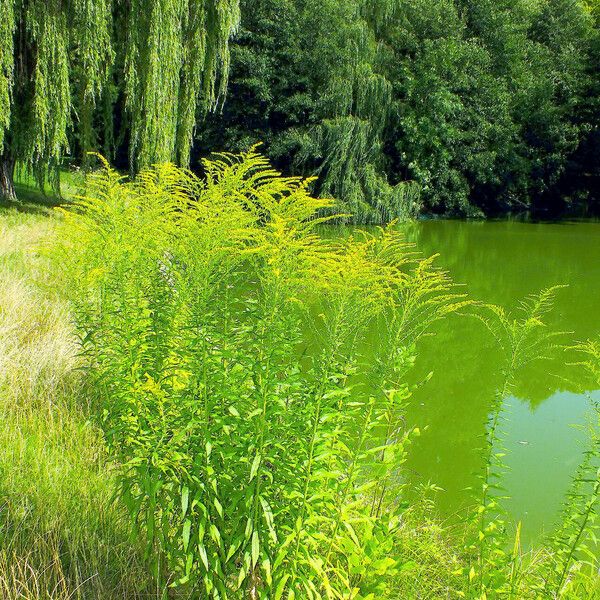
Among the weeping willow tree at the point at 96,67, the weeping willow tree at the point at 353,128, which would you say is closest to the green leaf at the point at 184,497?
the weeping willow tree at the point at 96,67

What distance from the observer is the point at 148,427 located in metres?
2.02

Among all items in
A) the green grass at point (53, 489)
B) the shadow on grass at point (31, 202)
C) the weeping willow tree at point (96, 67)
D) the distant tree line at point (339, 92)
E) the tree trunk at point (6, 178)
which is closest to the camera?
the green grass at point (53, 489)

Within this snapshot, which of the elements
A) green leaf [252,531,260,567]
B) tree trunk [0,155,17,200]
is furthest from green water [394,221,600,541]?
tree trunk [0,155,17,200]

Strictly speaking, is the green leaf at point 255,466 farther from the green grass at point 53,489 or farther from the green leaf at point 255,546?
the green grass at point 53,489

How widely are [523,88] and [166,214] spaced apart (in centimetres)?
2622

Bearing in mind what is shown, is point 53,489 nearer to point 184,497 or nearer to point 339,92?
point 184,497

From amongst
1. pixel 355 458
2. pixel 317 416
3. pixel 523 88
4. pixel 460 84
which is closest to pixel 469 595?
pixel 355 458

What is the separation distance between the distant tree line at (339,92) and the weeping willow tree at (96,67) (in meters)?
0.03

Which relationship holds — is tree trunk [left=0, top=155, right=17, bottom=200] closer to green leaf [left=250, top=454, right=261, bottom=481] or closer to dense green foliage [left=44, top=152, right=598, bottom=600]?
dense green foliage [left=44, top=152, right=598, bottom=600]

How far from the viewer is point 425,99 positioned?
2347cm

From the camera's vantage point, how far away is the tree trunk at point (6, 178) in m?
10.1

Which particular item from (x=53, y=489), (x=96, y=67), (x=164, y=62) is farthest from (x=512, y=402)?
(x=96, y=67)

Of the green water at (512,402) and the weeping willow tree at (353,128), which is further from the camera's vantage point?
the weeping willow tree at (353,128)

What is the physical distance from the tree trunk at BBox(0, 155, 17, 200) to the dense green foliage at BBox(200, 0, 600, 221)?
1063 centimetres
